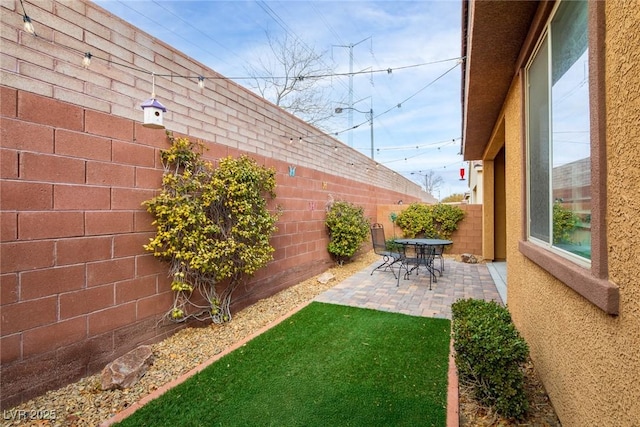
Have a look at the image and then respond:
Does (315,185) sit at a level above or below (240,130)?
below

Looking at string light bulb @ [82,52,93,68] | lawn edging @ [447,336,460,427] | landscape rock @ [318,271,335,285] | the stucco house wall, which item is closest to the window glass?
the stucco house wall

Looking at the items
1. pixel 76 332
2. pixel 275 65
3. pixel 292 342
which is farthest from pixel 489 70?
pixel 275 65

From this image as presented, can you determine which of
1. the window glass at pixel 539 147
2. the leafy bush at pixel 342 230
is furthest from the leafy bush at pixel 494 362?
the leafy bush at pixel 342 230

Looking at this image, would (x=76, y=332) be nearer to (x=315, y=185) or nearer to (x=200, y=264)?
(x=200, y=264)

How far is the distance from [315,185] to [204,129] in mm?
3327

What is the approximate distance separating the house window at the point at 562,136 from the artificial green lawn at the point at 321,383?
1531 millimetres

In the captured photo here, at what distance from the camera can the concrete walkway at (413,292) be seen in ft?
15.7

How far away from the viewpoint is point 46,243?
8.05 feet

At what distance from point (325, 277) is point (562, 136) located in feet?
16.6

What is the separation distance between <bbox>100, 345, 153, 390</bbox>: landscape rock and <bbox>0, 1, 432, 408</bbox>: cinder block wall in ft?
0.73

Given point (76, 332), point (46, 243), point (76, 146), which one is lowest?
point (76, 332)

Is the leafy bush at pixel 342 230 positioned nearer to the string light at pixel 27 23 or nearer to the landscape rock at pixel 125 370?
the landscape rock at pixel 125 370

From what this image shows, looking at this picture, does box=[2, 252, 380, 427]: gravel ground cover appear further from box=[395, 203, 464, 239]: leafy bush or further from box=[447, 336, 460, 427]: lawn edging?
box=[395, 203, 464, 239]: leafy bush

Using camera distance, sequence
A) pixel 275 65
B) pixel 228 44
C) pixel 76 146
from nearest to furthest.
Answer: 1. pixel 76 146
2. pixel 228 44
3. pixel 275 65
